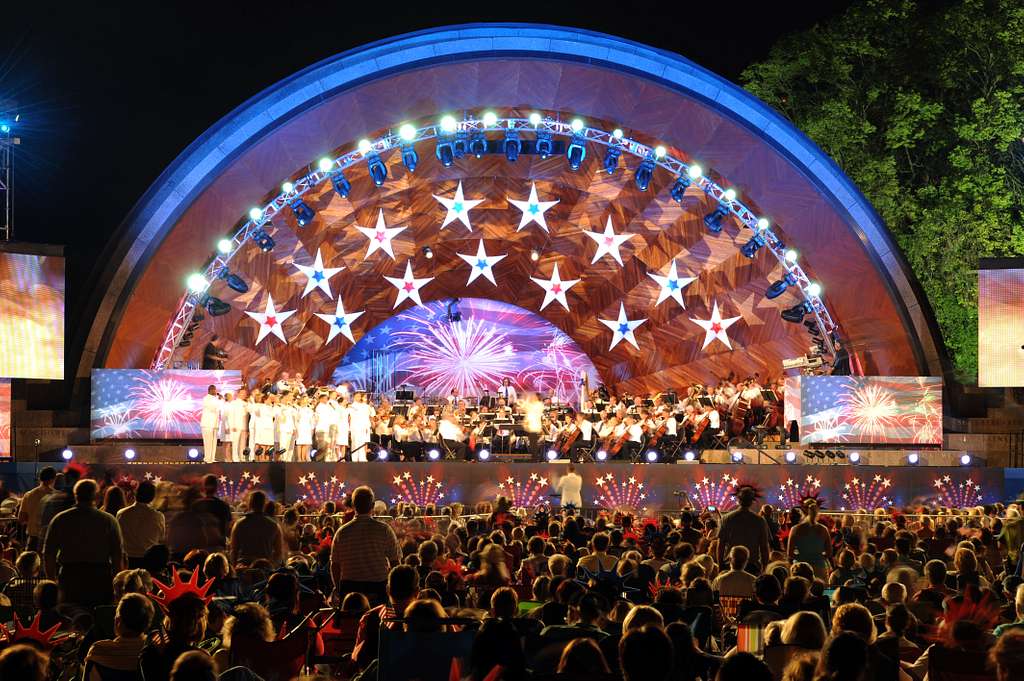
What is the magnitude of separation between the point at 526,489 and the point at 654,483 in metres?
2.54

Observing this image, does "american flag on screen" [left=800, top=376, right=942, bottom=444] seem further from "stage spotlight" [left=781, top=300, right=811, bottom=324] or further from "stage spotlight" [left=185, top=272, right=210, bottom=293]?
"stage spotlight" [left=185, top=272, right=210, bottom=293]

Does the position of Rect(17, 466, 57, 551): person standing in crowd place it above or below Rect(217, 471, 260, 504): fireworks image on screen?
above

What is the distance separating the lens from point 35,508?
11.5 meters

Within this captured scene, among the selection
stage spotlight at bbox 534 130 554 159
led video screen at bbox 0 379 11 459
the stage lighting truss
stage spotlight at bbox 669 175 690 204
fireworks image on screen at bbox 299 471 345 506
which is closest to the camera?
fireworks image on screen at bbox 299 471 345 506

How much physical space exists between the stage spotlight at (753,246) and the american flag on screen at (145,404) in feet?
43.3

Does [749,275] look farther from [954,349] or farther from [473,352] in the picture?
[473,352]

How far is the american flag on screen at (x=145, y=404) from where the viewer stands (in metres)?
25.6

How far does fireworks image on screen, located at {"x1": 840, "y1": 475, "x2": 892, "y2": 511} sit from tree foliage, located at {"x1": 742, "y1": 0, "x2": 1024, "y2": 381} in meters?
9.16

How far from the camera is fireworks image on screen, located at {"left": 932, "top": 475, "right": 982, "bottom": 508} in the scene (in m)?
24.0

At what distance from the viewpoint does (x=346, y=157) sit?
92.0ft

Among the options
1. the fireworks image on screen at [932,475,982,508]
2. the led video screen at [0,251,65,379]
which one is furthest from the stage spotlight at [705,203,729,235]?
the led video screen at [0,251,65,379]

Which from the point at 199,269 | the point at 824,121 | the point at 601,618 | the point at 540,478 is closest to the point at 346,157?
the point at 199,269

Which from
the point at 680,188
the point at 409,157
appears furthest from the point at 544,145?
the point at 680,188

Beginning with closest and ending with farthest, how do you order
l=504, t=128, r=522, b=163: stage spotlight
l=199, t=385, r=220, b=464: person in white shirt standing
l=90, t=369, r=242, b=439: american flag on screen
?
1. l=199, t=385, r=220, b=464: person in white shirt standing
2. l=90, t=369, r=242, b=439: american flag on screen
3. l=504, t=128, r=522, b=163: stage spotlight
